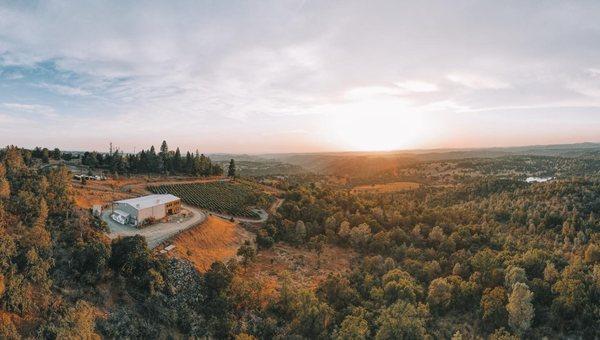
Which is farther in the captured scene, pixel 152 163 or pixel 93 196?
pixel 152 163

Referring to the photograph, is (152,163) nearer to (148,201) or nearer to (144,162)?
(144,162)

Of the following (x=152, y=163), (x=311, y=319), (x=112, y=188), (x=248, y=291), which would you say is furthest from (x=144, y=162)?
(x=311, y=319)

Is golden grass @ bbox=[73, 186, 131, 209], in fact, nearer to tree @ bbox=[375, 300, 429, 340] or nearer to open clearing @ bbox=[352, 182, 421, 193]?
tree @ bbox=[375, 300, 429, 340]

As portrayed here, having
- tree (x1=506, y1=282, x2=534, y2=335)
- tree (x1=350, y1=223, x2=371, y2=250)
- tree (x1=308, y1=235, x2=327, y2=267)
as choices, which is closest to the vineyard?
tree (x1=308, y1=235, x2=327, y2=267)

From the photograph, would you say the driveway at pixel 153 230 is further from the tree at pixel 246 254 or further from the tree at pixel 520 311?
the tree at pixel 520 311

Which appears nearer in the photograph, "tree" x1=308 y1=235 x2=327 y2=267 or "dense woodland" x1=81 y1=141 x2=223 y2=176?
"tree" x1=308 y1=235 x2=327 y2=267

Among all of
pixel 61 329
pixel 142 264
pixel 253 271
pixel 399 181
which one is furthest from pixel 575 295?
pixel 399 181
